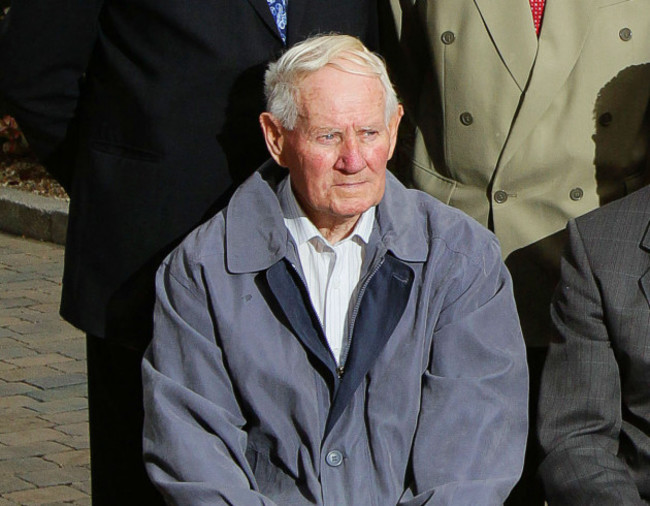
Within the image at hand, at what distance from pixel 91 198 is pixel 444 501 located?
1.14m

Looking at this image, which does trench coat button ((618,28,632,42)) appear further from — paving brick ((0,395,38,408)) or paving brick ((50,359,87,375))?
paving brick ((50,359,87,375))

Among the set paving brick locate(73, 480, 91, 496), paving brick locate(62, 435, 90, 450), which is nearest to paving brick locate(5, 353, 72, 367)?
paving brick locate(62, 435, 90, 450)

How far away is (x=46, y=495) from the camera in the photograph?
16.0 feet

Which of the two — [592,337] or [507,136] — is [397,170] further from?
[592,337]

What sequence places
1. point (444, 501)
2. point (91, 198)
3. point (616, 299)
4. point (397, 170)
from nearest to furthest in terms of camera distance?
1. point (444, 501)
2. point (616, 299)
3. point (91, 198)
4. point (397, 170)

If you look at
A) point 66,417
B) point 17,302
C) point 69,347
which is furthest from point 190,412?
point 17,302

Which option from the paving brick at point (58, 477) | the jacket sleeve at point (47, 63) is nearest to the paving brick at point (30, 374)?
the paving brick at point (58, 477)

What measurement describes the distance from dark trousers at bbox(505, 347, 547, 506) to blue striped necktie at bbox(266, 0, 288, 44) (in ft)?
3.41

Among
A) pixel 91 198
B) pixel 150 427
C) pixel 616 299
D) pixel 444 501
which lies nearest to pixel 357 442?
pixel 444 501

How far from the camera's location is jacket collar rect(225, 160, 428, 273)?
320 centimetres

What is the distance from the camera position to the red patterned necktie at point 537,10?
3506 mm

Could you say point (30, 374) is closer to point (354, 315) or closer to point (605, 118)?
point (354, 315)

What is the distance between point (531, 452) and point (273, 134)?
111 centimetres

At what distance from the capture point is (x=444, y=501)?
10.0 feet
